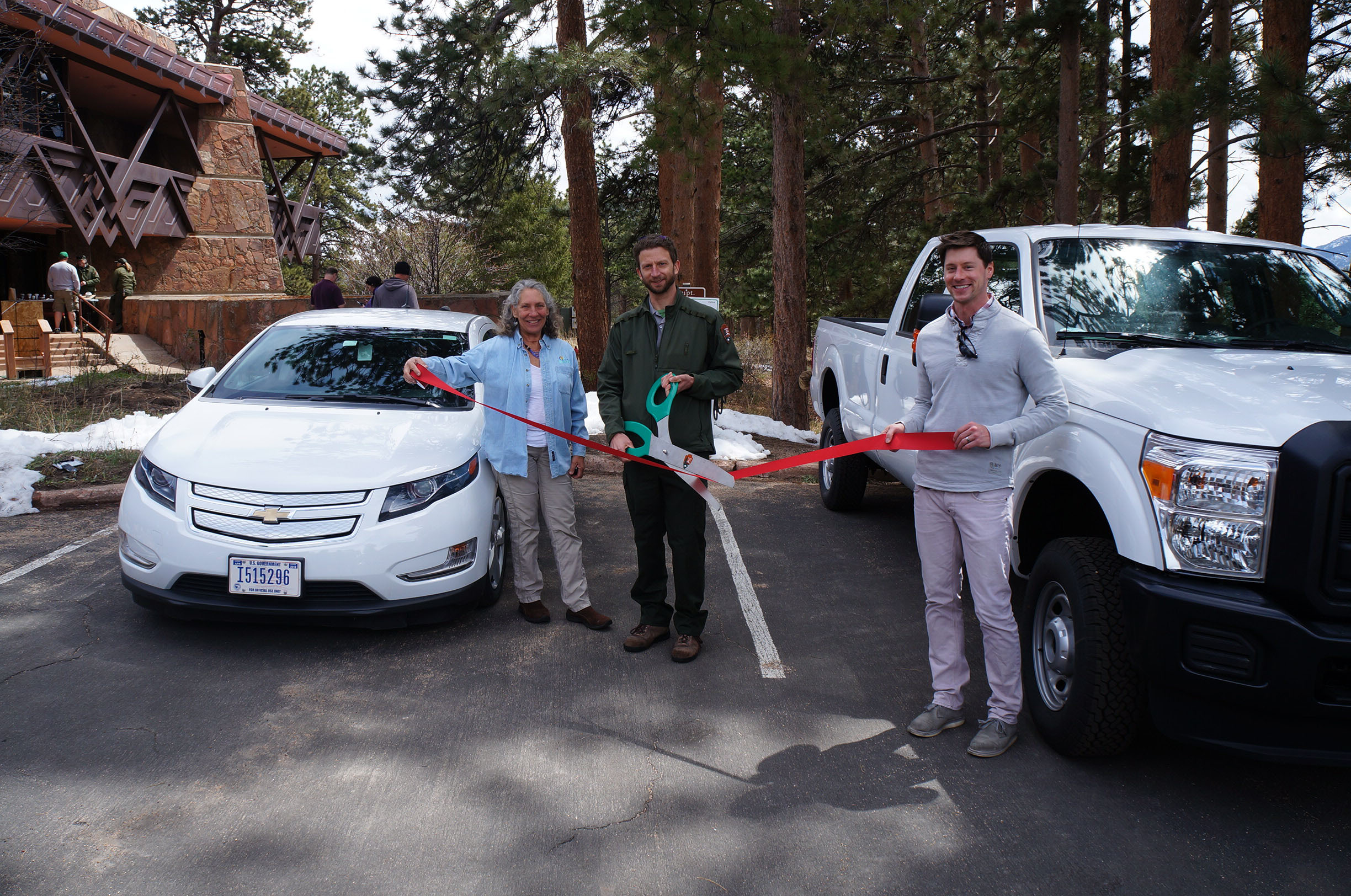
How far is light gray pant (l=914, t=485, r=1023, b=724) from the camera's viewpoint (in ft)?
12.2

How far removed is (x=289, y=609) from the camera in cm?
447

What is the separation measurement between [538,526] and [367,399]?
1.32 metres

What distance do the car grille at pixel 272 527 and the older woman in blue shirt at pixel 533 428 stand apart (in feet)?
2.94

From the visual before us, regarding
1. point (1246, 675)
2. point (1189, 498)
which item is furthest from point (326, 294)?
point (1246, 675)

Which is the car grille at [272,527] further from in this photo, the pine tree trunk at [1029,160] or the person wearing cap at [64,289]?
the person wearing cap at [64,289]

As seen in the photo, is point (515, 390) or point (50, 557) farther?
point (50, 557)

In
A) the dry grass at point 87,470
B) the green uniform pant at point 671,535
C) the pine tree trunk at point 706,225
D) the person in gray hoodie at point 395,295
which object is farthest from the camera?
the pine tree trunk at point 706,225

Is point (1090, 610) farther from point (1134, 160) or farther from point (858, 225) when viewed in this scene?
point (858, 225)

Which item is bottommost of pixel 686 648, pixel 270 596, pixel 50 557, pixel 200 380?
pixel 686 648

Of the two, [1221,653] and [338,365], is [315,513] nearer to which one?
[338,365]

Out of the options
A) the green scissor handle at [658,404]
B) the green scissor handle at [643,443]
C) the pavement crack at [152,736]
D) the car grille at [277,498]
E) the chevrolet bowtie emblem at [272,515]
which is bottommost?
the pavement crack at [152,736]

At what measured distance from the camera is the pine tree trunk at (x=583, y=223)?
14297 millimetres

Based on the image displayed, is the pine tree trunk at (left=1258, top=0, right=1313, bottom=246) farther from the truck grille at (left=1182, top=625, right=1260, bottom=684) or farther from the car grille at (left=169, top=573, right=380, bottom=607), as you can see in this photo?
the car grille at (left=169, top=573, right=380, bottom=607)

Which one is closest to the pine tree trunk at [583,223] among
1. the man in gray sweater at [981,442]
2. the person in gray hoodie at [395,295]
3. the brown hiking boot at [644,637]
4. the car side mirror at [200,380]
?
the person in gray hoodie at [395,295]
